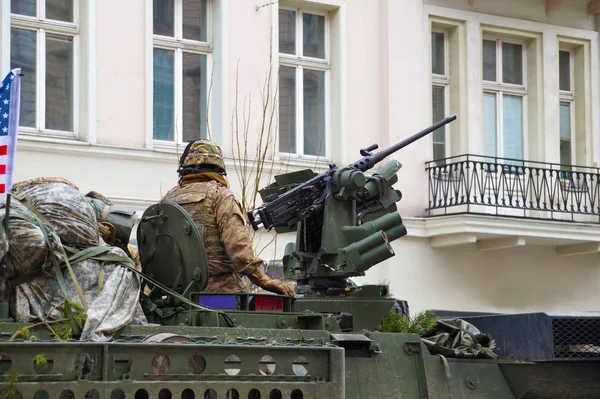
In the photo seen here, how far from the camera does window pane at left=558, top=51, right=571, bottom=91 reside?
2222 centimetres

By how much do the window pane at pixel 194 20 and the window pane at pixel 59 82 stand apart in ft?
5.91

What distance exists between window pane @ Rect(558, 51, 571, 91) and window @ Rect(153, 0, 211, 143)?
671cm

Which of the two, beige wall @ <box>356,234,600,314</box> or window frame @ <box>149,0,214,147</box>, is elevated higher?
window frame @ <box>149,0,214,147</box>

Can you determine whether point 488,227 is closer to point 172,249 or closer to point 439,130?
point 439,130

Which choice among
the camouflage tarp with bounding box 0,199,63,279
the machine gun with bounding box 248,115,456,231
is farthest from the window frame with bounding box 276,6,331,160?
the camouflage tarp with bounding box 0,199,63,279

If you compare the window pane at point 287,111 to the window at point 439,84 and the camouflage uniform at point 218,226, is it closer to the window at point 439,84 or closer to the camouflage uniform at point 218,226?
the window at point 439,84

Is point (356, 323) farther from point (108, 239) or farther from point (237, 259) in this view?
point (108, 239)

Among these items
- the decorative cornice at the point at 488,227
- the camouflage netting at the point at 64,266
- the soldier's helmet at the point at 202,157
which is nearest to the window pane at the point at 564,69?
the decorative cornice at the point at 488,227

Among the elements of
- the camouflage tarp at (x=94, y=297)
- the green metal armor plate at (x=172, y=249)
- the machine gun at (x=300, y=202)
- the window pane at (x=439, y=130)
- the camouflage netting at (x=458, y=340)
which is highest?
the window pane at (x=439, y=130)

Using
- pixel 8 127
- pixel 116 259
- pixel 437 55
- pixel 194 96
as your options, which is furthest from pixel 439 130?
pixel 8 127

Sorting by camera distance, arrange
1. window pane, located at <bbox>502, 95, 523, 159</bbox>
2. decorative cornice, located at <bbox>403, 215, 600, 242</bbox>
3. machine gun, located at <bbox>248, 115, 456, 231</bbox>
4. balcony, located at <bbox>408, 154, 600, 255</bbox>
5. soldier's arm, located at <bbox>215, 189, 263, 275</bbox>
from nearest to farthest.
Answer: soldier's arm, located at <bbox>215, 189, 263, 275</bbox> → machine gun, located at <bbox>248, 115, 456, 231</bbox> → decorative cornice, located at <bbox>403, 215, 600, 242</bbox> → balcony, located at <bbox>408, 154, 600, 255</bbox> → window pane, located at <bbox>502, 95, 523, 159</bbox>

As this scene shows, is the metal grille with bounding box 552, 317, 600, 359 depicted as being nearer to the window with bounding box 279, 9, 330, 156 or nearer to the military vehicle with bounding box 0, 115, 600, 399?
the military vehicle with bounding box 0, 115, 600, 399

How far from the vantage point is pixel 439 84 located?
20.8 meters

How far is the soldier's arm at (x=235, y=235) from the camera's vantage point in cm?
861
